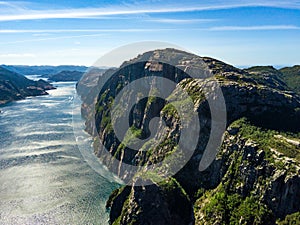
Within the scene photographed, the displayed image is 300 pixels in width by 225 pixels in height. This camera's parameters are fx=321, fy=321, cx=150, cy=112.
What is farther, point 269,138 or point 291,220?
point 269,138

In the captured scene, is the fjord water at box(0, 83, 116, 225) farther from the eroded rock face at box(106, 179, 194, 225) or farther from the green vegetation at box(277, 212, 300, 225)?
the green vegetation at box(277, 212, 300, 225)

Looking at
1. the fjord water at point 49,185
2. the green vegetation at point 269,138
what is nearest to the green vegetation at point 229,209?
the green vegetation at point 269,138

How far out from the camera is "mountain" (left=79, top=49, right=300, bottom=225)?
68.2 metres

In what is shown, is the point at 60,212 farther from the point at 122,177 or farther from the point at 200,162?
the point at 200,162

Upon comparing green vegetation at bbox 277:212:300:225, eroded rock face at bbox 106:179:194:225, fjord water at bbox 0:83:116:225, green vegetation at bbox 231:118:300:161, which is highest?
green vegetation at bbox 231:118:300:161

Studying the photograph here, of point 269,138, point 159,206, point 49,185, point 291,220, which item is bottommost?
point 49,185

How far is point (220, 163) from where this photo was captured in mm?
84562

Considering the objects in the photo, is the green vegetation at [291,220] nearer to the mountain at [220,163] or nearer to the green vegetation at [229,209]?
the mountain at [220,163]

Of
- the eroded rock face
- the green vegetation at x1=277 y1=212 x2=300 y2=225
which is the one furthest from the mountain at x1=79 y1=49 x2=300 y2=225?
the green vegetation at x1=277 y1=212 x2=300 y2=225

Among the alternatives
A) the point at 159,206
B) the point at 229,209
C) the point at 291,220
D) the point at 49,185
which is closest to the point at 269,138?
the point at 229,209

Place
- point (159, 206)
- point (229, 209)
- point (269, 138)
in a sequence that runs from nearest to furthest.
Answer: point (229, 209), point (159, 206), point (269, 138)

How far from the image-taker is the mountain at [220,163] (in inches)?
2687

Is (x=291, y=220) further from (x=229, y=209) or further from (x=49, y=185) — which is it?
(x=49, y=185)

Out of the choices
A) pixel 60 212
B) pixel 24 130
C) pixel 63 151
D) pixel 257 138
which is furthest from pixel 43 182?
pixel 24 130
